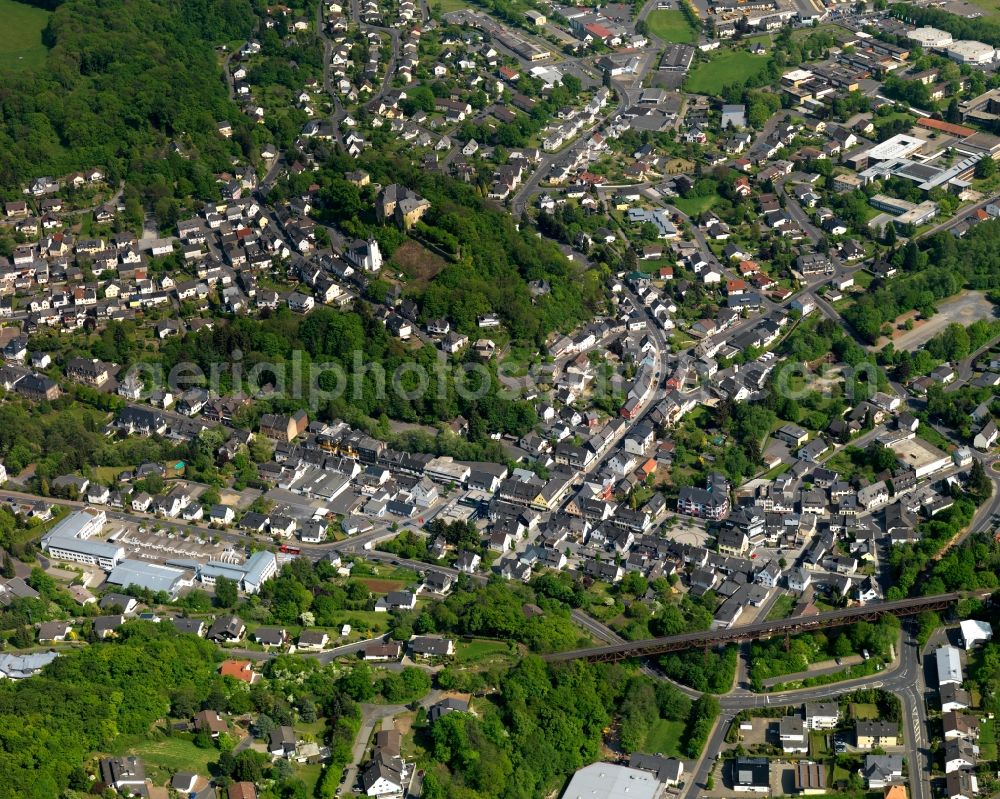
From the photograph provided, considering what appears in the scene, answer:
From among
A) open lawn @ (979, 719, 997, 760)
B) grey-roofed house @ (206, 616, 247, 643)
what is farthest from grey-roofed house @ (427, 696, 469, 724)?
open lawn @ (979, 719, 997, 760)

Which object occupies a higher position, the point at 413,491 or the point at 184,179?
the point at 184,179

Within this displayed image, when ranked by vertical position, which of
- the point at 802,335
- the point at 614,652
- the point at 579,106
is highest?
the point at 579,106

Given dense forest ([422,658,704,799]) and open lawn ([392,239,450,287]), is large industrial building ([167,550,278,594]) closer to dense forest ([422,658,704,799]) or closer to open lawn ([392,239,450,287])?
dense forest ([422,658,704,799])

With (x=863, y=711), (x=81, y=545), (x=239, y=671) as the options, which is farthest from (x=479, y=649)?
(x=81, y=545)

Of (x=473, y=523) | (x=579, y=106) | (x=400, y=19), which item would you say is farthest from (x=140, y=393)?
(x=400, y=19)

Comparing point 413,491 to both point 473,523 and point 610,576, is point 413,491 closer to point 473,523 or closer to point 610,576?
point 473,523

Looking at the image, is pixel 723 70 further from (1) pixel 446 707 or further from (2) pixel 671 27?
(1) pixel 446 707
